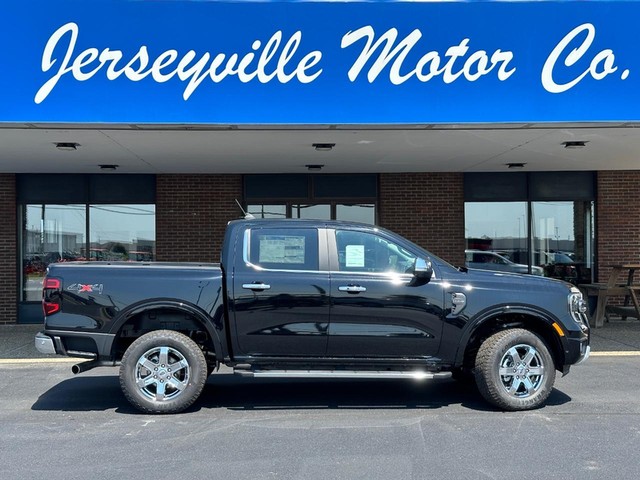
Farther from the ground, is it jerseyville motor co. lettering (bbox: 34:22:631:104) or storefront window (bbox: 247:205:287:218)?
jerseyville motor co. lettering (bbox: 34:22:631:104)

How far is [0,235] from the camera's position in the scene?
12477mm

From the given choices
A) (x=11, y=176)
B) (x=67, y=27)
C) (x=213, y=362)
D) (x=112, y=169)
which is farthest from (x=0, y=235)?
(x=213, y=362)

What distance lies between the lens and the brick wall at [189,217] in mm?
12656

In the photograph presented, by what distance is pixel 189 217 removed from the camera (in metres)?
12.7

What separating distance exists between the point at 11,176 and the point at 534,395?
10.8m

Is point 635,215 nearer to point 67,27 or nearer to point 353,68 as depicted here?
point 353,68

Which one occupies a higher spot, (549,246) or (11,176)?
(11,176)

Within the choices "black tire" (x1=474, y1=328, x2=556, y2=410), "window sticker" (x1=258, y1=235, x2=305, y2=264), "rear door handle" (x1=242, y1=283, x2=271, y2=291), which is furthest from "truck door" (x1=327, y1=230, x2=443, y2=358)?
"rear door handle" (x1=242, y1=283, x2=271, y2=291)

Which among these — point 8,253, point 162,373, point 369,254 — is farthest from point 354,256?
point 8,253

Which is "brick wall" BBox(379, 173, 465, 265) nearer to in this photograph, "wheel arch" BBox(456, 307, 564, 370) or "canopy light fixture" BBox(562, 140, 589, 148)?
"canopy light fixture" BBox(562, 140, 589, 148)

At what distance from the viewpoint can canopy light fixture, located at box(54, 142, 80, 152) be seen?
365 inches

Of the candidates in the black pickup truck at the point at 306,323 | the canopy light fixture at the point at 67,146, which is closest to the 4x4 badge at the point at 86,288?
the black pickup truck at the point at 306,323

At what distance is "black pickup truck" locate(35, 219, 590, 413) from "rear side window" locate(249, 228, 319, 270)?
38 millimetres

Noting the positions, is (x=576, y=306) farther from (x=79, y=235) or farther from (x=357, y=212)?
(x=79, y=235)
